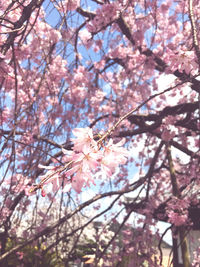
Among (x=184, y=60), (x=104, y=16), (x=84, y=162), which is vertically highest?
(x=104, y=16)

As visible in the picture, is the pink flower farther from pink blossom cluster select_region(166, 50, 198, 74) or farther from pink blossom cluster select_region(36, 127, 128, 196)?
pink blossom cluster select_region(166, 50, 198, 74)

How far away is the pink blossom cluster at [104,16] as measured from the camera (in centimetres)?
294

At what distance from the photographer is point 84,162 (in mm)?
830

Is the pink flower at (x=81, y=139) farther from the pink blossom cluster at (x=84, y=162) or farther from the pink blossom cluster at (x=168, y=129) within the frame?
the pink blossom cluster at (x=168, y=129)

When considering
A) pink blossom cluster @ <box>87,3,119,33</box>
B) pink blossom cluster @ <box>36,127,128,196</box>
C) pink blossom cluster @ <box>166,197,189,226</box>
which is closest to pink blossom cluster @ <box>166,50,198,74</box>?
pink blossom cluster @ <box>36,127,128,196</box>

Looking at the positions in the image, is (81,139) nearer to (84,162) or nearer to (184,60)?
(84,162)

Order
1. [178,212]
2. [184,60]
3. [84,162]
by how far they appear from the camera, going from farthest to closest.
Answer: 1. [178,212]
2. [184,60]
3. [84,162]

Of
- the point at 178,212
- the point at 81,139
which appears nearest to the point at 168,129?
the point at 178,212

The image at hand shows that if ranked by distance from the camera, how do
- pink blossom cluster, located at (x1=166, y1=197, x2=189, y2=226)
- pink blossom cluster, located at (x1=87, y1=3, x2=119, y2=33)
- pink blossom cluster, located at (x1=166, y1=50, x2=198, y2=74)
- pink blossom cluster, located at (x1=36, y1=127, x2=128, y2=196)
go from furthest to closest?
pink blossom cluster, located at (x1=87, y1=3, x2=119, y2=33), pink blossom cluster, located at (x1=166, y1=197, x2=189, y2=226), pink blossom cluster, located at (x1=166, y1=50, x2=198, y2=74), pink blossom cluster, located at (x1=36, y1=127, x2=128, y2=196)

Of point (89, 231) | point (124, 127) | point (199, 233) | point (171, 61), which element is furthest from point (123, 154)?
point (89, 231)

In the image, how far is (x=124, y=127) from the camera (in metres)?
4.83

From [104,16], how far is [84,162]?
A: 260cm

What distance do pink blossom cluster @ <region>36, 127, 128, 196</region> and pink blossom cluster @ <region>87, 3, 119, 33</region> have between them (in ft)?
7.76

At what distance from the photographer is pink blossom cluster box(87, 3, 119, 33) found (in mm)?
2941
